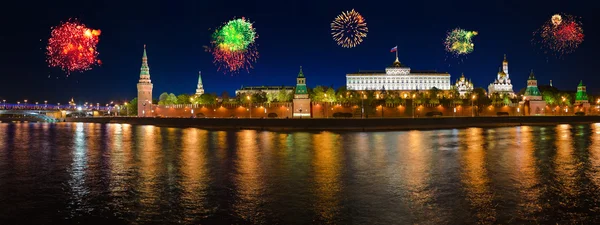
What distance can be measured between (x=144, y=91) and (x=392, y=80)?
7298cm

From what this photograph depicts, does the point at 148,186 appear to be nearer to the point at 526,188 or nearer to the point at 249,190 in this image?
the point at 249,190

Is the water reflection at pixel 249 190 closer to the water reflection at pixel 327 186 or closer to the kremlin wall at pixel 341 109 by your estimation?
the water reflection at pixel 327 186

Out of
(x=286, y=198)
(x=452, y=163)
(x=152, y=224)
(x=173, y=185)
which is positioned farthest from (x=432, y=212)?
(x=452, y=163)

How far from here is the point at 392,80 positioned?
431ft

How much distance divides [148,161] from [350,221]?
32.7 ft

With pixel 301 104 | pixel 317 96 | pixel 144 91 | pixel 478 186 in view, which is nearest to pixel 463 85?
pixel 317 96

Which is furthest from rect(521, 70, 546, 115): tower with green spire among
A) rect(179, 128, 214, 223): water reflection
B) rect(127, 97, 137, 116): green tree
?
rect(127, 97, 137, 116): green tree

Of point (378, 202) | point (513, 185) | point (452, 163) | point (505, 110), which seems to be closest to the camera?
point (378, 202)

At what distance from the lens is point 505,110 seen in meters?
66.2

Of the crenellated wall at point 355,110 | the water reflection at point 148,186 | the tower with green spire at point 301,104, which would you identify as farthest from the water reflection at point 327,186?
the crenellated wall at point 355,110

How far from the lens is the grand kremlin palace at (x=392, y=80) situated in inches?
5162

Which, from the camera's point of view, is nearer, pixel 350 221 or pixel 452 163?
pixel 350 221

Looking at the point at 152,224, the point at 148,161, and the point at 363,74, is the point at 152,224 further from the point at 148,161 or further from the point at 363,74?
the point at 363,74

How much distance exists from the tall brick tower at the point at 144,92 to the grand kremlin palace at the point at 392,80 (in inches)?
2457
